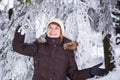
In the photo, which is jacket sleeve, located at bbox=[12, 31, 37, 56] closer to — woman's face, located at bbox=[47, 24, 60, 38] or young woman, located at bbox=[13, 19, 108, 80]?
young woman, located at bbox=[13, 19, 108, 80]

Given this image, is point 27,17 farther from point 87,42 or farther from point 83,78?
point 83,78

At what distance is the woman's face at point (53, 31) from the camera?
4.49 metres

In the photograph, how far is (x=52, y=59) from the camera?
446cm

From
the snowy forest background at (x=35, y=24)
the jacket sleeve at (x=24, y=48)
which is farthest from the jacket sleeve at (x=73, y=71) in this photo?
the snowy forest background at (x=35, y=24)

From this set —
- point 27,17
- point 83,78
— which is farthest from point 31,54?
point 27,17

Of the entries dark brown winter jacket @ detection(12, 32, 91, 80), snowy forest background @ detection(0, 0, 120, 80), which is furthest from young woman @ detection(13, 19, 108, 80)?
snowy forest background @ detection(0, 0, 120, 80)

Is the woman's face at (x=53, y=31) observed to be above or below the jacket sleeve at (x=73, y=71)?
above

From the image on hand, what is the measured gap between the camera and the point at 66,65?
4.53m

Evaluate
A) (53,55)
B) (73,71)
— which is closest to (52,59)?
(53,55)

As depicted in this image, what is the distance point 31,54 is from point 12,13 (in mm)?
3646

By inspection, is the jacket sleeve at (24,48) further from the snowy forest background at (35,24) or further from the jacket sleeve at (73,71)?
the snowy forest background at (35,24)

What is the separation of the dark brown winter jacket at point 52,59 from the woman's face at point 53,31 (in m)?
0.05

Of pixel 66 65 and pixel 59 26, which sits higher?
pixel 59 26

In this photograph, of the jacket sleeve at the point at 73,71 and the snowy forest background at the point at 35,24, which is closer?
the jacket sleeve at the point at 73,71
